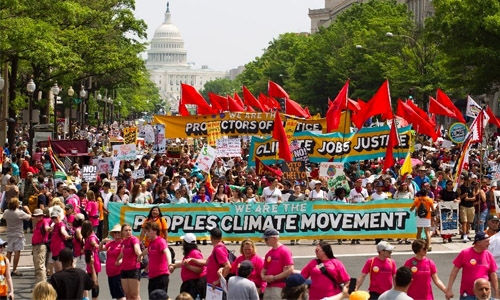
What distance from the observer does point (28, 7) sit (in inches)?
1592

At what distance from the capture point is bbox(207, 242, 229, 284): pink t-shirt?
14180 mm

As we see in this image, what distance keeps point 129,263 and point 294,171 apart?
14732 millimetres

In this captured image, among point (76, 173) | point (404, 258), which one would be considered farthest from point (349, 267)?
point (76, 173)

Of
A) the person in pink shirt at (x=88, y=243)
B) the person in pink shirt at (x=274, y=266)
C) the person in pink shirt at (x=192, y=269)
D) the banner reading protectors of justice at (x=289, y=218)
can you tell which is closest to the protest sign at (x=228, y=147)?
the banner reading protectors of justice at (x=289, y=218)

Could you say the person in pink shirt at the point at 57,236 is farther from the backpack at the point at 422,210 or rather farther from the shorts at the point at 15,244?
the backpack at the point at 422,210

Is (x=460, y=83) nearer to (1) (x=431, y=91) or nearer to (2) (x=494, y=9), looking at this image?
(2) (x=494, y=9)

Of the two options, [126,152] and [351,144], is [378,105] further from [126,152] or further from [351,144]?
[126,152]

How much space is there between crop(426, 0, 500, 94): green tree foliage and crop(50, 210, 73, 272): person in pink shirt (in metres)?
33.2

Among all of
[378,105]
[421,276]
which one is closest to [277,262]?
[421,276]

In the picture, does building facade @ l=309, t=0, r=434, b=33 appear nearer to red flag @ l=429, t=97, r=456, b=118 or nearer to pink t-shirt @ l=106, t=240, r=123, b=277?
red flag @ l=429, t=97, r=456, b=118

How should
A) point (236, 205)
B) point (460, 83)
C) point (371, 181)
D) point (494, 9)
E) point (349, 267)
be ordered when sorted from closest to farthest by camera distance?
point (349, 267)
point (236, 205)
point (371, 181)
point (494, 9)
point (460, 83)

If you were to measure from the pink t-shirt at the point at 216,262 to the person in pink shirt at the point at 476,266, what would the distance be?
102 inches

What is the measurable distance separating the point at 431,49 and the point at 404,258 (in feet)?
163

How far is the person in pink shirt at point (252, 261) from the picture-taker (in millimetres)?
13852
